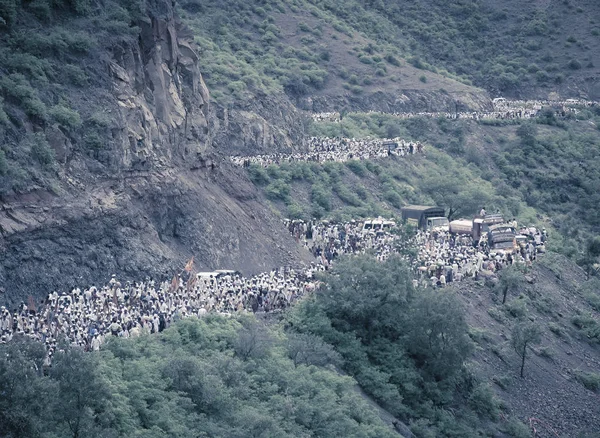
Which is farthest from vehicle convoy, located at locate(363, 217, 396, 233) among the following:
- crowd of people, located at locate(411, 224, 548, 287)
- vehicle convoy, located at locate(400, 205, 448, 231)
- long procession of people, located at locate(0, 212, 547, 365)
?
vehicle convoy, located at locate(400, 205, 448, 231)

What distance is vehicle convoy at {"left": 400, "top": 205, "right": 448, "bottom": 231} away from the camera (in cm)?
6675

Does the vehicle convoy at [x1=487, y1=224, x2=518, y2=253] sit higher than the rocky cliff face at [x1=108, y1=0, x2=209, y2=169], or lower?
lower

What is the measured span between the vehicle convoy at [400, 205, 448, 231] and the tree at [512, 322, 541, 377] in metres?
14.9

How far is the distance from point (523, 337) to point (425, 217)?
17.4 meters

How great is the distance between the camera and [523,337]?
50.9m

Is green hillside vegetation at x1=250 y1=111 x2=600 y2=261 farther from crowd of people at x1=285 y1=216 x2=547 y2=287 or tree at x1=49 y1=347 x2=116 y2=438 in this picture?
tree at x1=49 y1=347 x2=116 y2=438

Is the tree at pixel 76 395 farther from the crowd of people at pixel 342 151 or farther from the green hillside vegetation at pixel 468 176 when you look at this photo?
the crowd of people at pixel 342 151

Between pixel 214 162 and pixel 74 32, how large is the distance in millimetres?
8279

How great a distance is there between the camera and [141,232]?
4700 cm

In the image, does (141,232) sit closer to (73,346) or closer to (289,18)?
(73,346)

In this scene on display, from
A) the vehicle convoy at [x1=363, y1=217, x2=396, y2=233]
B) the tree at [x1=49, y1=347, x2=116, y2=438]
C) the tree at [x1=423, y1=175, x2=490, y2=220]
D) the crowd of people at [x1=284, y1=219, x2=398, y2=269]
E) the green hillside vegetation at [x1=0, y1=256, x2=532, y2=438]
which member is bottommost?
the tree at [x1=423, y1=175, x2=490, y2=220]

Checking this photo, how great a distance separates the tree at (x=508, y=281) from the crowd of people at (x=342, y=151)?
17.0 m

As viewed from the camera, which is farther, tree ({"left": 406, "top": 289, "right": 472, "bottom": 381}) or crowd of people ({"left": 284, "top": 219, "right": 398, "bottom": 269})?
crowd of people ({"left": 284, "top": 219, "right": 398, "bottom": 269})

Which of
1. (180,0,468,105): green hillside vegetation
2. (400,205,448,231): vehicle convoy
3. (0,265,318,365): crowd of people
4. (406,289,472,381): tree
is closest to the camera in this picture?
(0,265,318,365): crowd of people
